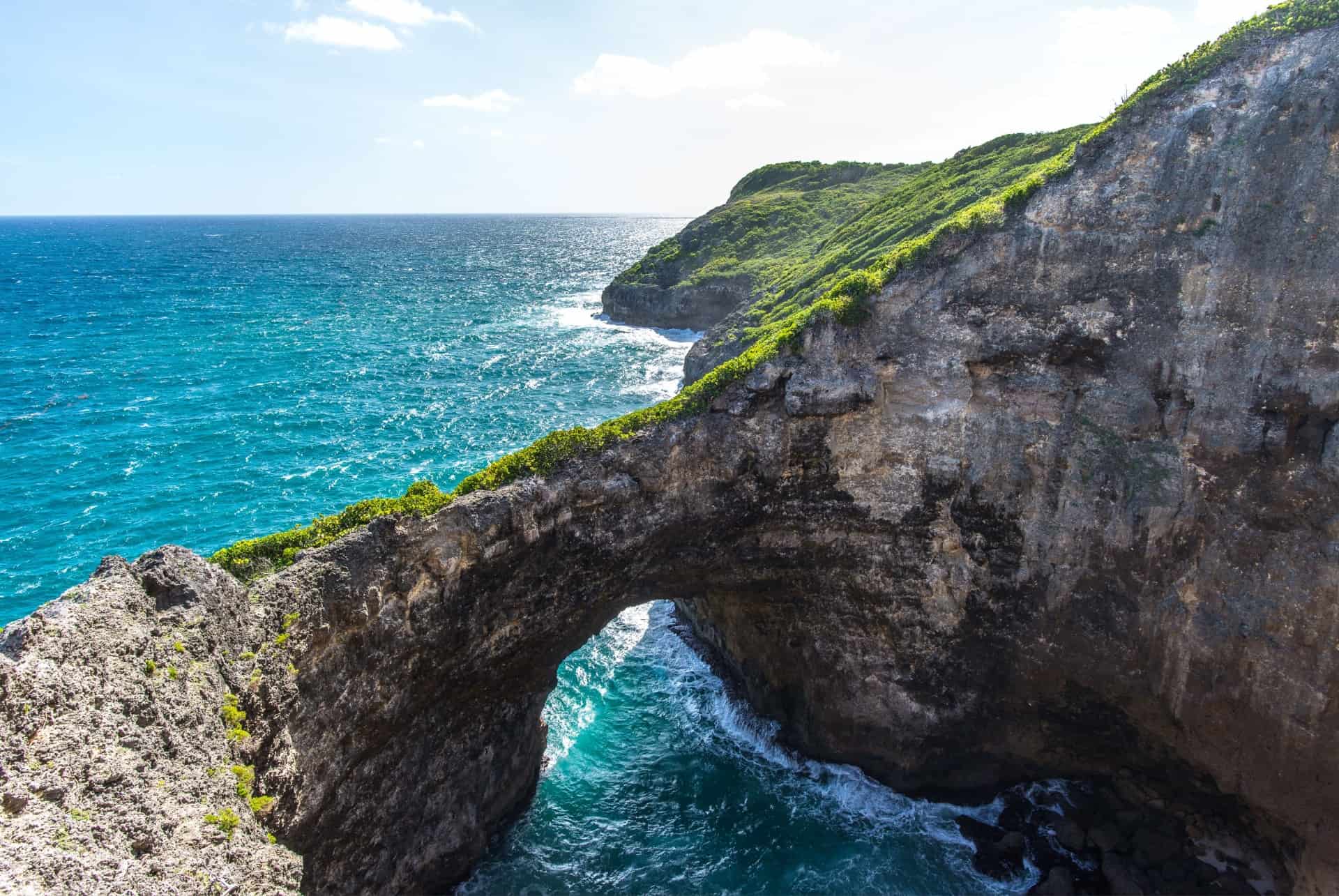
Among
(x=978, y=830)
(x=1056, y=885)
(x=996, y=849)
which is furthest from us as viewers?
(x=978, y=830)

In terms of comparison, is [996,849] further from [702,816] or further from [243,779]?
[243,779]

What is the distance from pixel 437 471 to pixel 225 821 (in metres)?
36.0

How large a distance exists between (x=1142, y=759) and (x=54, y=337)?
96033mm

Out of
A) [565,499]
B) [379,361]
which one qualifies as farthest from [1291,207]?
[379,361]

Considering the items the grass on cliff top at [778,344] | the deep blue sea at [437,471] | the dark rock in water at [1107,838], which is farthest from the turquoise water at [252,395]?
the dark rock in water at [1107,838]

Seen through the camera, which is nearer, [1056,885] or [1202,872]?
[1056,885]

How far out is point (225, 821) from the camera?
37.8 feet

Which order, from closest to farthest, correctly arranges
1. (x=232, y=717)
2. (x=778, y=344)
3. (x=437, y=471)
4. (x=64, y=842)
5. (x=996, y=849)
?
(x=64, y=842)
(x=232, y=717)
(x=996, y=849)
(x=778, y=344)
(x=437, y=471)

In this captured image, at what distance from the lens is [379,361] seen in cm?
7069

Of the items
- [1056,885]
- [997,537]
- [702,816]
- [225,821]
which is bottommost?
[702,816]

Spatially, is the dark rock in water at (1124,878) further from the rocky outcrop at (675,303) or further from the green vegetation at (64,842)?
the rocky outcrop at (675,303)

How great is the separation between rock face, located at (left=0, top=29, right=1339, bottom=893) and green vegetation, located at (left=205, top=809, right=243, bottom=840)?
15.6ft

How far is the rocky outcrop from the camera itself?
79688mm

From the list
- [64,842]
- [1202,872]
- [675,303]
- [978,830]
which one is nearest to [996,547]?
[978,830]
